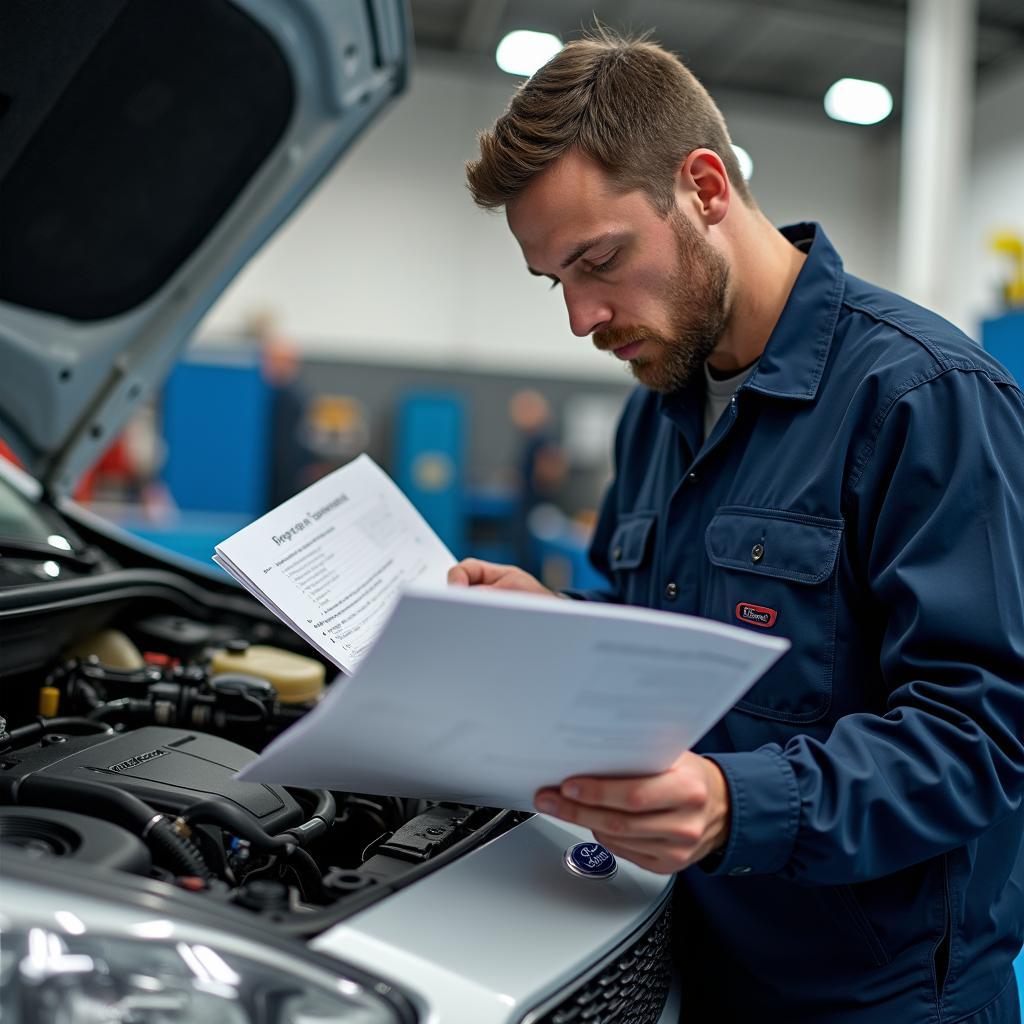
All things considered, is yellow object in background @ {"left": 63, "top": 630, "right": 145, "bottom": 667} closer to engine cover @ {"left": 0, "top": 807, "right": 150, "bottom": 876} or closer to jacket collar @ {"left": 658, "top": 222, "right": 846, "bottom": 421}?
engine cover @ {"left": 0, "top": 807, "right": 150, "bottom": 876}

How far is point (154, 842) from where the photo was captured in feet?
2.63

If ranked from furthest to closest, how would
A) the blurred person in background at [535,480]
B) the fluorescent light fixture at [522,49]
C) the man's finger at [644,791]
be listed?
the blurred person in background at [535,480]
the fluorescent light fixture at [522,49]
the man's finger at [644,791]

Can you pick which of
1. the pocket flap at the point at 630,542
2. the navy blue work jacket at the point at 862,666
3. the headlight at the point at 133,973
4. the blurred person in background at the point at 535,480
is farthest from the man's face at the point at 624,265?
the blurred person in background at the point at 535,480

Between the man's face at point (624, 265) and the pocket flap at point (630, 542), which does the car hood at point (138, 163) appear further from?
the pocket flap at point (630, 542)

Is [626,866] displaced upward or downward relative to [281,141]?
downward

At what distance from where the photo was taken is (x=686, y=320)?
1.12m

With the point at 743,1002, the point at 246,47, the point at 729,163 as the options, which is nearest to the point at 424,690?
the point at 743,1002

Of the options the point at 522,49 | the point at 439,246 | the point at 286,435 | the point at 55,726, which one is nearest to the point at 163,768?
the point at 55,726

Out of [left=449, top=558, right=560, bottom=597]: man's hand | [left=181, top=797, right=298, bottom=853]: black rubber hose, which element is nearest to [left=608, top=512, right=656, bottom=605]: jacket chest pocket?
[left=449, top=558, right=560, bottom=597]: man's hand

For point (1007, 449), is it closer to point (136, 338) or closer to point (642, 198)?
point (642, 198)

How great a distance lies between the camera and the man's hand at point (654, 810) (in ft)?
2.32

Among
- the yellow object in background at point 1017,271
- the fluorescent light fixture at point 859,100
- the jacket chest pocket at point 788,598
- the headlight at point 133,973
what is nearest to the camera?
the headlight at point 133,973

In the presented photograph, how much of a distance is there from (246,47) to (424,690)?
1.11 m

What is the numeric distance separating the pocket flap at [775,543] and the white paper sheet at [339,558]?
35cm
